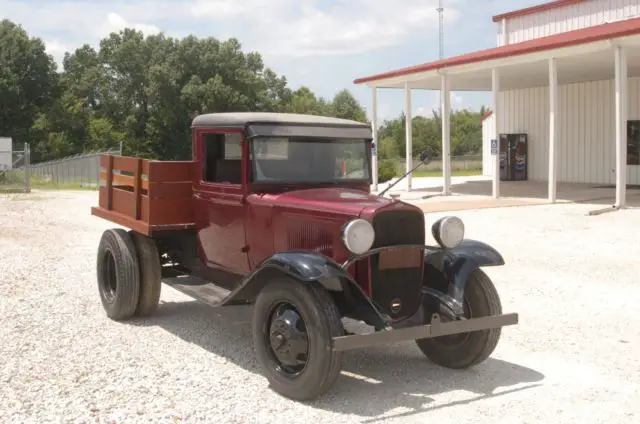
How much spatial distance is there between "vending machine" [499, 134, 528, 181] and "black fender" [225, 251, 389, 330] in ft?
76.8

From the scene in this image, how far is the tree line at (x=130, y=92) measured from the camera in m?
50.6

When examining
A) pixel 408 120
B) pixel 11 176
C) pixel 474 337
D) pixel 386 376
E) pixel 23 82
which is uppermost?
pixel 23 82

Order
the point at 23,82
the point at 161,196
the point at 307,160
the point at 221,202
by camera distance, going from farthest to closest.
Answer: the point at 23,82 → the point at 161,196 → the point at 221,202 → the point at 307,160

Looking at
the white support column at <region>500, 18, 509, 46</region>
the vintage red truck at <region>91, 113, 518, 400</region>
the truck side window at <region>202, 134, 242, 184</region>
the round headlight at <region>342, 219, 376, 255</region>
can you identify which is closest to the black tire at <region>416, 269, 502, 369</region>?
the vintage red truck at <region>91, 113, 518, 400</region>

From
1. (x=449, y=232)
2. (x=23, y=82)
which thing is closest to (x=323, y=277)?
(x=449, y=232)

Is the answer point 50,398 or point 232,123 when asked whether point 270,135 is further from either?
point 50,398

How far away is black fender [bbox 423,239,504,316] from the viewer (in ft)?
17.4

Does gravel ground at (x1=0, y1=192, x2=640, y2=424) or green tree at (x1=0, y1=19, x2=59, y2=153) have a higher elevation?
green tree at (x1=0, y1=19, x2=59, y2=153)

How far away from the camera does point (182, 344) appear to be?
630cm

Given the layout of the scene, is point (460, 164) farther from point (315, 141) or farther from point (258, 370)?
point (258, 370)

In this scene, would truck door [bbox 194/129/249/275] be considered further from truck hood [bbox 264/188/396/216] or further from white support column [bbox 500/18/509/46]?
white support column [bbox 500/18/509/46]

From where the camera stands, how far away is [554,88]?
730 inches

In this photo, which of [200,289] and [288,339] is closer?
[288,339]

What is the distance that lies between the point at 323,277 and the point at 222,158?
84.1 inches
